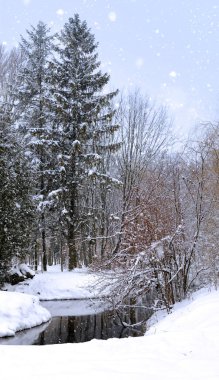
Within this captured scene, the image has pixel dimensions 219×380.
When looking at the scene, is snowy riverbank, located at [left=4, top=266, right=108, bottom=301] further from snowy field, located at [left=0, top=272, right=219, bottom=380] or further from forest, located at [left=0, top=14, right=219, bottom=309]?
snowy field, located at [left=0, top=272, right=219, bottom=380]

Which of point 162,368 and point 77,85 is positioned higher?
point 77,85

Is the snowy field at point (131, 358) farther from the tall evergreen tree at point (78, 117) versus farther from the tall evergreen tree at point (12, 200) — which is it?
the tall evergreen tree at point (78, 117)

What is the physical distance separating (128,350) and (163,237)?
5274mm

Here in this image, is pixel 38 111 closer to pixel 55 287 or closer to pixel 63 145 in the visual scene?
pixel 63 145

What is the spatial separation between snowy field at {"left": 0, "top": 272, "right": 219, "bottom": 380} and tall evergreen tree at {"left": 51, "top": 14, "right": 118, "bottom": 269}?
16.4m

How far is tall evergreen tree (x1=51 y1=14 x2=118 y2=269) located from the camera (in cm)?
2259

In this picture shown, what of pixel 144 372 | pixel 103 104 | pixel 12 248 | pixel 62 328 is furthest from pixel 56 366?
pixel 103 104

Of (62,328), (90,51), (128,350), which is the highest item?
(90,51)

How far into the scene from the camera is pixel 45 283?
61.1 feet

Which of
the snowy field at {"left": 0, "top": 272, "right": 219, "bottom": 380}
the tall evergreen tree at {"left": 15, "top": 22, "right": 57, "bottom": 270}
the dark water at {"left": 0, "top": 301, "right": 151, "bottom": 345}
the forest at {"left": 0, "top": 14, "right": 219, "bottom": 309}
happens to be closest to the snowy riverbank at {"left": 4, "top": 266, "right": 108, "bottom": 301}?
the forest at {"left": 0, "top": 14, "right": 219, "bottom": 309}

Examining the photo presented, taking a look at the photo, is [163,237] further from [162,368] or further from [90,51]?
[90,51]

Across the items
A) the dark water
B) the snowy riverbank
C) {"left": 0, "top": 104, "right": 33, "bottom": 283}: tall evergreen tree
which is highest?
{"left": 0, "top": 104, "right": 33, "bottom": 283}: tall evergreen tree

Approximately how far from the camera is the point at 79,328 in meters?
12.1

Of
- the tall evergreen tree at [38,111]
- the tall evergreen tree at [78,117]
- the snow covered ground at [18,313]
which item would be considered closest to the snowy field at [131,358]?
the snow covered ground at [18,313]
